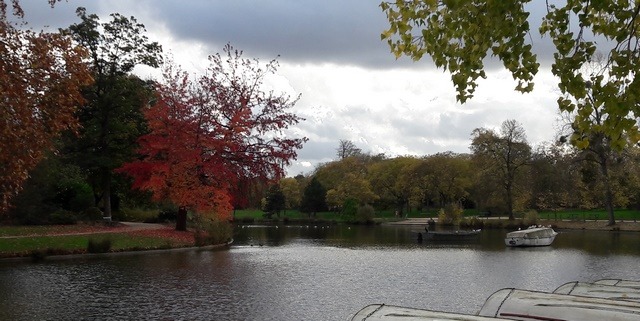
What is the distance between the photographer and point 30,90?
564 inches

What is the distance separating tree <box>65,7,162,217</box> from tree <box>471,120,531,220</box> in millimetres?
41051

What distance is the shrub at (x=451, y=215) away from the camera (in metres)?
64.2

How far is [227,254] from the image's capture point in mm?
29344

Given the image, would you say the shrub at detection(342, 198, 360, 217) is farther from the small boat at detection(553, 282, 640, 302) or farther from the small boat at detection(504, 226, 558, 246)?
the small boat at detection(553, 282, 640, 302)

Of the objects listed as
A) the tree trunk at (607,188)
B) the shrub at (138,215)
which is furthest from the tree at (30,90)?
the tree trunk at (607,188)

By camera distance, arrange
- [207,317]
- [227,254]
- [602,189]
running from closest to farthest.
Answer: [207,317] < [227,254] < [602,189]

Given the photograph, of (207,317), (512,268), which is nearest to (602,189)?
(512,268)

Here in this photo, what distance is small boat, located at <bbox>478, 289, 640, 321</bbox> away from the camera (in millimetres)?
6785

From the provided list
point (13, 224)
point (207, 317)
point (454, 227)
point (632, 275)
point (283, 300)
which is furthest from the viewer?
point (454, 227)

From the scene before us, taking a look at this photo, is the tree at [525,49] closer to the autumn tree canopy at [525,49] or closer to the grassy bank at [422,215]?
the autumn tree canopy at [525,49]

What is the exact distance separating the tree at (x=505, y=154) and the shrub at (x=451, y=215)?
19.1 ft

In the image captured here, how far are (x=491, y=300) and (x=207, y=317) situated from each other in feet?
24.7

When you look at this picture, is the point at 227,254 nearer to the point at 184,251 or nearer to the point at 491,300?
the point at 184,251

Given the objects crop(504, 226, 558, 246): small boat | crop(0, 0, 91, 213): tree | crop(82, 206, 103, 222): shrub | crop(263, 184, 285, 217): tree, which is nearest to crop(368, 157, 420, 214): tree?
crop(263, 184, 285, 217): tree
